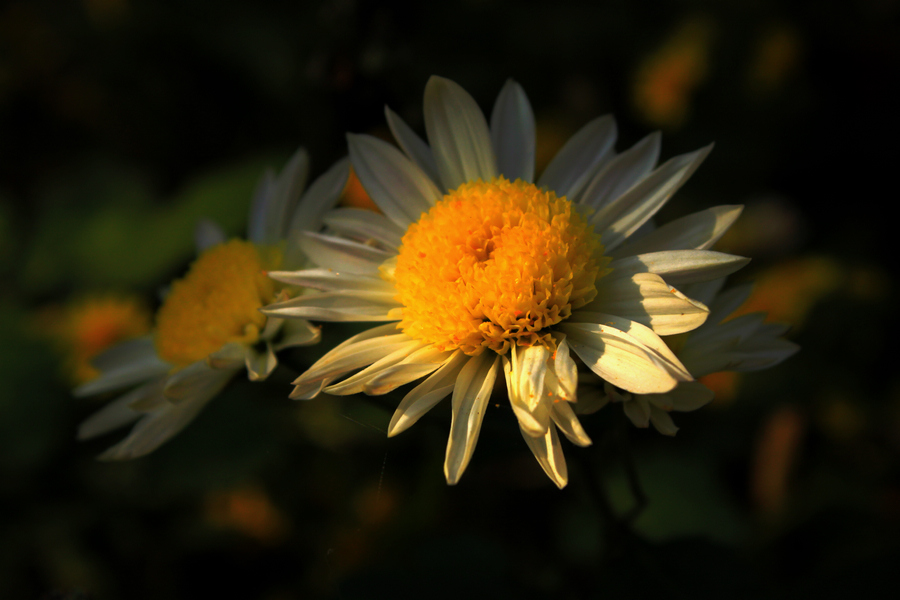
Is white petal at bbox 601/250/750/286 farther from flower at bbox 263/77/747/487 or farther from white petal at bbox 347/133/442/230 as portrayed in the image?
white petal at bbox 347/133/442/230

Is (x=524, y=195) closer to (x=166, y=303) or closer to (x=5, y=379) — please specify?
(x=166, y=303)

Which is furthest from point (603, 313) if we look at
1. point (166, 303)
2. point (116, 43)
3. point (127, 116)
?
point (116, 43)

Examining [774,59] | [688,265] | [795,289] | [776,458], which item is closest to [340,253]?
[688,265]

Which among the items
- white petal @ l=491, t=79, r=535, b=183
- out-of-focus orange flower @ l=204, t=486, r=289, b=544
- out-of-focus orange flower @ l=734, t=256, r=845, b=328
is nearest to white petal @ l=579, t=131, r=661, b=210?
white petal @ l=491, t=79, r=535, b=183

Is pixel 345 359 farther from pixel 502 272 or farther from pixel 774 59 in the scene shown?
pixel 774 59

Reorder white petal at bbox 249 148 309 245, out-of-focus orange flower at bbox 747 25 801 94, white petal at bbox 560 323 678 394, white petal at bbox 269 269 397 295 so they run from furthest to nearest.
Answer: out-of-focus orange flower at bbox 747 25 801 94, white petal at bbox 249 148 309 245, white petal at bbox 269 269 397 295, white petal at bbox 560 323 678 394

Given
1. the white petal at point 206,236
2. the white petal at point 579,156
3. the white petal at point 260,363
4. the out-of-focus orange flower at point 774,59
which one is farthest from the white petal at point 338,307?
the out-of-focus orange flower at point 774,59
